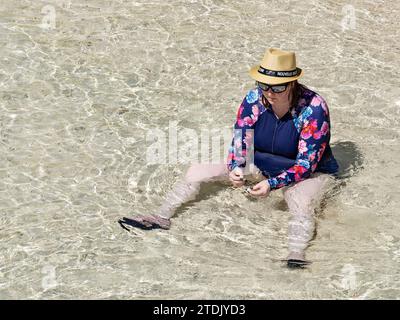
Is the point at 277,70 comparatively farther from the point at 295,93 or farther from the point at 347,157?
the point at 347,157

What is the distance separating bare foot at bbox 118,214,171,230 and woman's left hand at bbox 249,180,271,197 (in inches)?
26.9

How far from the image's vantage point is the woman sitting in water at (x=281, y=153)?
5629 millimetres

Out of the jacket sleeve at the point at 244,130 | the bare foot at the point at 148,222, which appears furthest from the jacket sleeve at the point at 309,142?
the bare foot at the point at 148,222

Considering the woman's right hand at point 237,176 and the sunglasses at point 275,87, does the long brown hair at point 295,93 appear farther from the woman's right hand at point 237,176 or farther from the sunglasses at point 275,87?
the woman's right hand at point 237,176

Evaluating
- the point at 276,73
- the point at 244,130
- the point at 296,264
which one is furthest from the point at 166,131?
the point at 296,264

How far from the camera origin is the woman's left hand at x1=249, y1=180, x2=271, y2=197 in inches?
226

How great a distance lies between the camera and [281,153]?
19.6 ft

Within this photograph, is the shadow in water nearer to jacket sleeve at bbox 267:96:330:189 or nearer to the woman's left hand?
jacket sleeve at bbox 267:96:330:189

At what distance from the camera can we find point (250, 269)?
5523 millimetres

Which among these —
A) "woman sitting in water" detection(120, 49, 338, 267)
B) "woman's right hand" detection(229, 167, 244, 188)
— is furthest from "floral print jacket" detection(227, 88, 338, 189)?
"woman's right hand" detection(229, 167, 244, 188)

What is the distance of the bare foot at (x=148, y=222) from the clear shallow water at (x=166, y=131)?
0.06 meters
